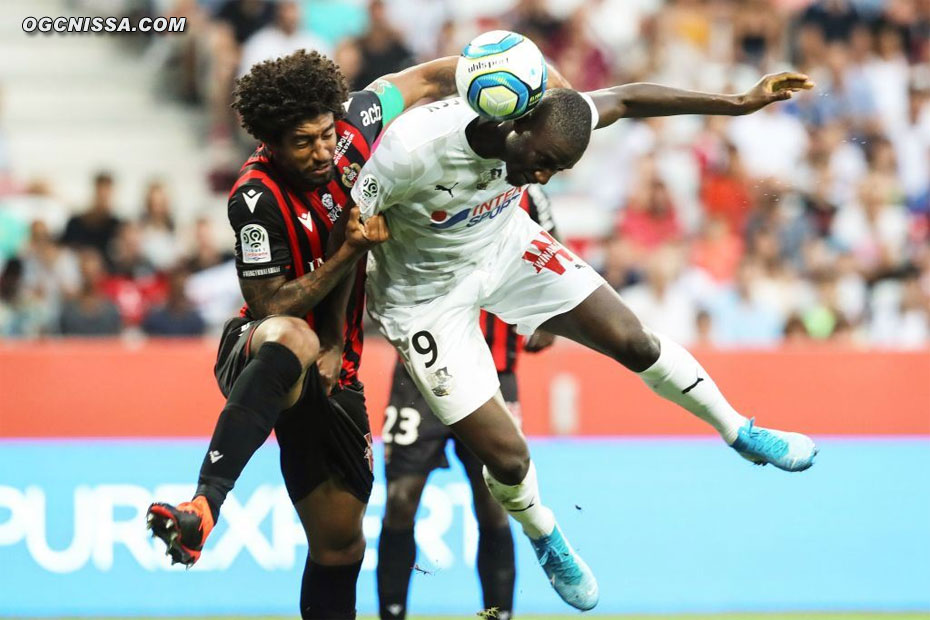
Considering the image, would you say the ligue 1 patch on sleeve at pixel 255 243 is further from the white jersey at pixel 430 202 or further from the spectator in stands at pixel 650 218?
the spectator in stands at pixel 650 218

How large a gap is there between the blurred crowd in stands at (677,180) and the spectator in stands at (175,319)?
0.01m

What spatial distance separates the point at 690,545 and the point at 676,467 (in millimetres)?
451

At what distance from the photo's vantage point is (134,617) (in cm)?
810

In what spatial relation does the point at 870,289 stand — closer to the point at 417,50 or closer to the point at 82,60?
the point at 417,50

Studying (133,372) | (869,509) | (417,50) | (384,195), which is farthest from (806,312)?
(384,195)

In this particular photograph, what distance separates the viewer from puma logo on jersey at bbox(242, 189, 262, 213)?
5.45 meters

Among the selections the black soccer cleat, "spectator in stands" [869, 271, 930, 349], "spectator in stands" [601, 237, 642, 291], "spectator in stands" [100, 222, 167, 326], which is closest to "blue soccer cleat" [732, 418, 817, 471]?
the black soccer cleat

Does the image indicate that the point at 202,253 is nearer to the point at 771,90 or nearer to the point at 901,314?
the point at 901,314

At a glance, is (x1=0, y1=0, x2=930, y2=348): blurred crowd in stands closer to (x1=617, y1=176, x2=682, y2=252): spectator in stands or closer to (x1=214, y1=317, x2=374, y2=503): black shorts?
(x1=617, y1=176, x2=682, y2=252): spectator in stands

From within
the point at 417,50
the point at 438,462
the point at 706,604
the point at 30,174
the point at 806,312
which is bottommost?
the point at 706,604

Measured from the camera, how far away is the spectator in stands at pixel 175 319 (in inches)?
420

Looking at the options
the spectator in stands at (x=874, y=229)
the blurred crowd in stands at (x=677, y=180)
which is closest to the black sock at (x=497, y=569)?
the blurred crowd in stands at (x=677, y=180)

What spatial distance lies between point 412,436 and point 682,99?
2162mm

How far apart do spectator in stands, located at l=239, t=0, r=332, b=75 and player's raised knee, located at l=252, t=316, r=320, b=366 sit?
7521 millimetres
